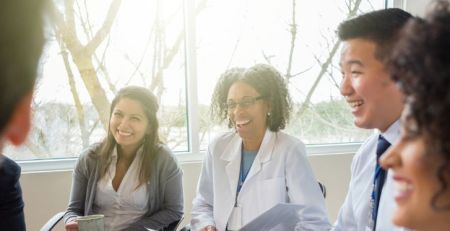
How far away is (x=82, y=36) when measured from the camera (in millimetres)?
2686

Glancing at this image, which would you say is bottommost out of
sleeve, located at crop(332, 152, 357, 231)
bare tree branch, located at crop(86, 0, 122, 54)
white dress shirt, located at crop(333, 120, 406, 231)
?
sleeve, located at crop(332, 152, 357, 231)

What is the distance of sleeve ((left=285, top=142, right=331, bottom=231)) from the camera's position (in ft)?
5.64

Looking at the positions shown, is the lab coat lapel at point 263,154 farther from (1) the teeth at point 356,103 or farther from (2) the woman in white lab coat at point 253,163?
(1) the teeth at point 356,103

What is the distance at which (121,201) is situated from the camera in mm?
2047

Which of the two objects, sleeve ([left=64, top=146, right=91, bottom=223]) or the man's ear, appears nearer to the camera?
the man's ear

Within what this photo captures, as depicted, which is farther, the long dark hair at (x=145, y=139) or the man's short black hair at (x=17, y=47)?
the long dark hair at (x=145, y=139)

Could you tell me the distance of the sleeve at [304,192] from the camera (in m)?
1.72

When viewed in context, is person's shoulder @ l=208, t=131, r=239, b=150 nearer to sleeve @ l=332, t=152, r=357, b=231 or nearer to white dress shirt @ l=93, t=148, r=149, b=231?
white dress shirt @ l=93, t=148, r=149, b=231

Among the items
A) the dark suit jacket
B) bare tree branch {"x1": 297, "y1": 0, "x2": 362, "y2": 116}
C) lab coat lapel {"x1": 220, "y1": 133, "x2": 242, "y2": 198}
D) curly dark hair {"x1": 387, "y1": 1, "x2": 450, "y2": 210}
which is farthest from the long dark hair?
curly dark hair {"x1": 387, "y1": 1, "x2": 450, "y2": 210}

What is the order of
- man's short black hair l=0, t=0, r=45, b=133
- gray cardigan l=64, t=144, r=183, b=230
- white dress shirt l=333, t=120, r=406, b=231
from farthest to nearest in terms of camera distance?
gray cardigan l=64, t=144, r=183, b=230, white dress shirt l=333, t=120, r=406, b=231, man's short black hair l=0, t=0, r=45, b=133

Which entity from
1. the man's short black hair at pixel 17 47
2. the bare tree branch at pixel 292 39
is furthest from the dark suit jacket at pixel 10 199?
the bare tree branch at pixel 292 39

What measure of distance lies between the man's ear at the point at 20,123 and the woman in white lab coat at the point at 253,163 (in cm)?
148

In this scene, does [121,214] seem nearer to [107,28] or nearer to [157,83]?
[157,83]

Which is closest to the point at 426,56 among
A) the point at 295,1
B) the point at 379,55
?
the point at 379,55
